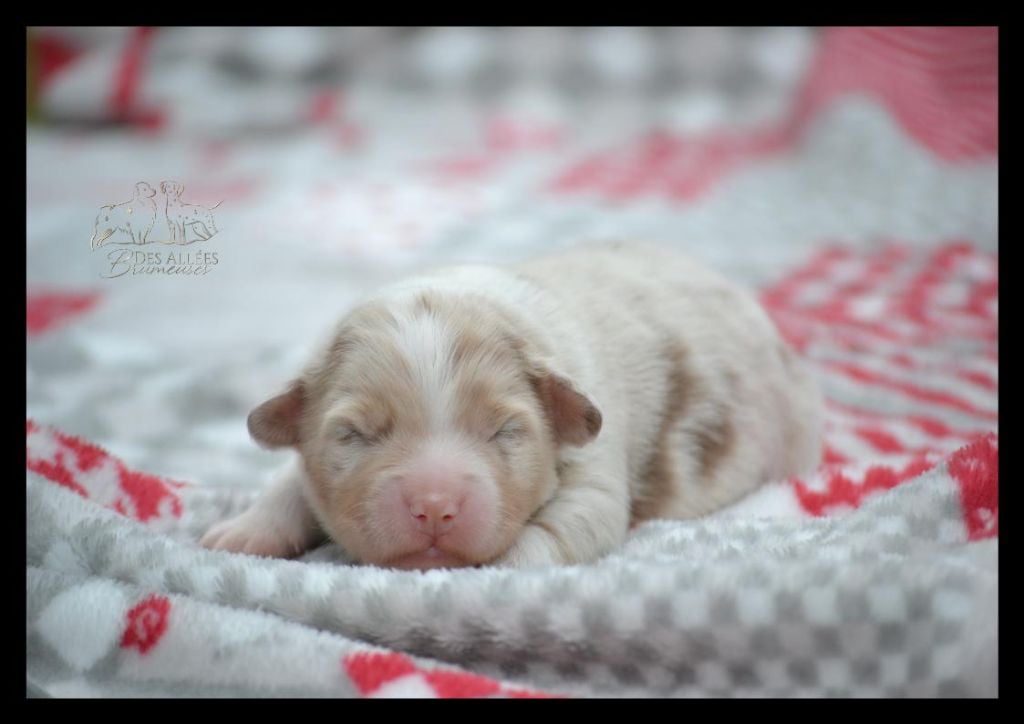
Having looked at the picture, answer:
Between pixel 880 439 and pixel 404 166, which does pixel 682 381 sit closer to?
pixel 880 439

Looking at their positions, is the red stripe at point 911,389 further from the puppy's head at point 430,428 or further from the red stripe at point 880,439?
the puppy's head at point 430,428

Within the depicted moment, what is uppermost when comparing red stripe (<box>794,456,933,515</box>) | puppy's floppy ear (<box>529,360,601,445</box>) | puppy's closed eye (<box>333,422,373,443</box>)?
puppy's floppy ear (<box>529,360,601,445</box>)

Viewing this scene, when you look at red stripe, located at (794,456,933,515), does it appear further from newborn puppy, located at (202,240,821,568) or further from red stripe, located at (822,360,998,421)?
red stripe, located at (822,360,998,421)

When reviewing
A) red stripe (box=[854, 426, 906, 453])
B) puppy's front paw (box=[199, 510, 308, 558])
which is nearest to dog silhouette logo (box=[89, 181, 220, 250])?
puppy's front paw (box=[199, 510, 308, 558])

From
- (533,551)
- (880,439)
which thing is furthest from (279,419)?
(880,439)

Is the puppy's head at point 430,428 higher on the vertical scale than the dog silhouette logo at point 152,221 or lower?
lower

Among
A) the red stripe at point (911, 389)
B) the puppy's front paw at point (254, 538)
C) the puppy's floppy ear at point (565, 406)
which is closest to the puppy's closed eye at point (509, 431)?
the puppy's floppy ear at point (565, 406)

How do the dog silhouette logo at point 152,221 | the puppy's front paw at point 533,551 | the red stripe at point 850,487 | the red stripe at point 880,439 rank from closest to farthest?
the puppy's front paw at point 533,551 → the dog silhouette logo at point 152,221 → the red stripe at point 850,487 → the red stripe at point 880,439
